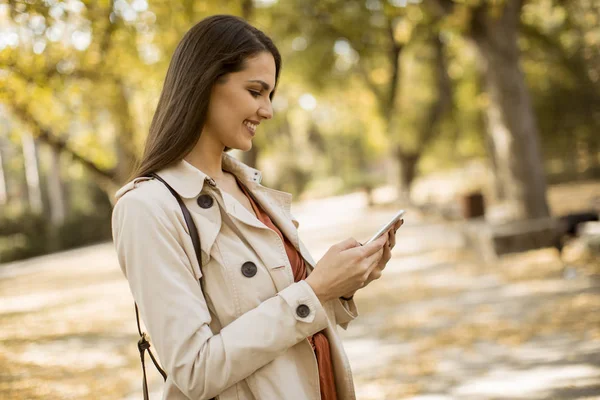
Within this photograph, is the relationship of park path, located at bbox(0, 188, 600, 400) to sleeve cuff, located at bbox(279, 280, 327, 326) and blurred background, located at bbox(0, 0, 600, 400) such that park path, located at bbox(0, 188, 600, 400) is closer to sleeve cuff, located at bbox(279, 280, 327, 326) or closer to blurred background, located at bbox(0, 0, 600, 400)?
blurred background, located at bbox(0, 0, 600, 400)

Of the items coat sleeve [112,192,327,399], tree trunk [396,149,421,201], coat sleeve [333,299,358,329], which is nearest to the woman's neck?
coat sleeve [112,192,327,399]

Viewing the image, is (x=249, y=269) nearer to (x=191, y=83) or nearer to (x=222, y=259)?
(x=222, y=259)

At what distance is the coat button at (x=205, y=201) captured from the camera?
188 cm

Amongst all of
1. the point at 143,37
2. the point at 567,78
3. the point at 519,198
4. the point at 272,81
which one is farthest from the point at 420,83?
the point at 272,81

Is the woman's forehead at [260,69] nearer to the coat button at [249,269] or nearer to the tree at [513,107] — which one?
the coat button at [249,269]

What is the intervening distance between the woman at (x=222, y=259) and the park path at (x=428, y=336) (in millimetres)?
3607

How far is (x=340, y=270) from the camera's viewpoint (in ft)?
6.04

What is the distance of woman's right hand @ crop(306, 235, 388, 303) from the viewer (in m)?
1.82

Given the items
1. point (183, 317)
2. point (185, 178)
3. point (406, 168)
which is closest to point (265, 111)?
point (185, 178)

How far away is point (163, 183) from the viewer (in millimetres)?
1842

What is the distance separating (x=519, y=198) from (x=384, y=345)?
16.0ft

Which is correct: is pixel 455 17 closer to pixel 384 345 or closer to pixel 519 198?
pixel 519 198

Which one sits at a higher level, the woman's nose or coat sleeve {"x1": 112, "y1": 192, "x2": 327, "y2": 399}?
the woman's nose

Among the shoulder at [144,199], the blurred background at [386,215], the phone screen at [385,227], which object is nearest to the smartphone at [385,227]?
the phone screen at [385,227]
